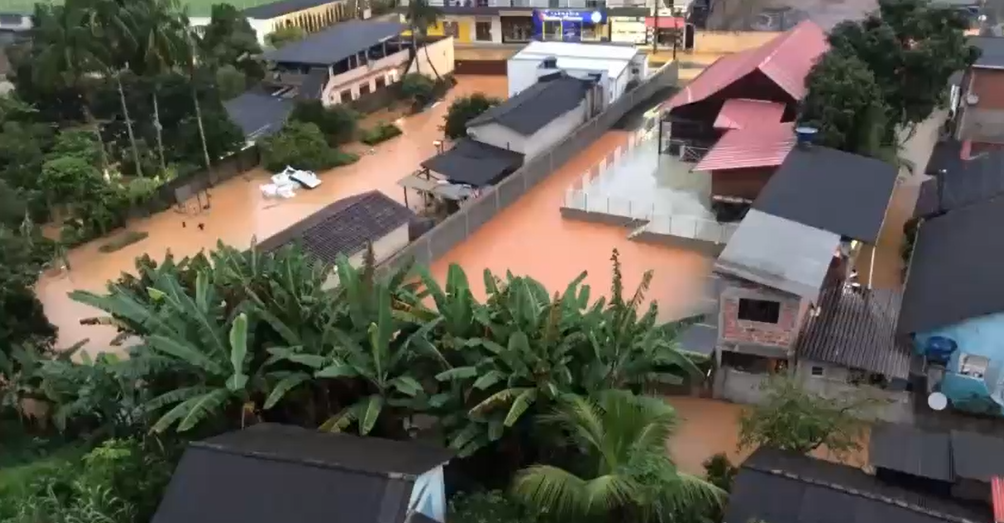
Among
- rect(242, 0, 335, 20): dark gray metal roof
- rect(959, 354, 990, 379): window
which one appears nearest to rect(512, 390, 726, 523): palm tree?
rect(959, 354, 990, 379): window

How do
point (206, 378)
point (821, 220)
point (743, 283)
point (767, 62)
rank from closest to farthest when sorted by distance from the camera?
point (206, 378) → point (743, 283) → point (821, 220) → point (767, 62)

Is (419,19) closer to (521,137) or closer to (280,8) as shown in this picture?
(280,8)

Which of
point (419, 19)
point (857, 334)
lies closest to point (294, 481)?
point (857, 334)

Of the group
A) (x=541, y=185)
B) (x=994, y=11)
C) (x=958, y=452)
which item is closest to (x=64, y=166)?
(x=541, y=185)

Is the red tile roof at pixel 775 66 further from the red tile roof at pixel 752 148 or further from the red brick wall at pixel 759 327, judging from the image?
the red brick wall at pixel 759 327

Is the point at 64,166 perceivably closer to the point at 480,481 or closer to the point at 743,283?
the point at 480,481

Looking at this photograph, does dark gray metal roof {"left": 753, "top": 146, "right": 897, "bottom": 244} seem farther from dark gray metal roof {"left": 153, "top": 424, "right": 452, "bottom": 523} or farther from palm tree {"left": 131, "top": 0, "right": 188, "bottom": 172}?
palm tree {"left": 131, "top": 0, "right": 188, "bottom": 172}

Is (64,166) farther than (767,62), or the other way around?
(767,62)
